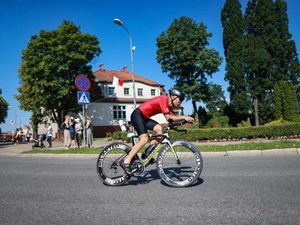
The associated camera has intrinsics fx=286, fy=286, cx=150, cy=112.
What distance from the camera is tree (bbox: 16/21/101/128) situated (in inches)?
1478

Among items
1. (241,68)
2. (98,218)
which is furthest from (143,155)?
(241,68)

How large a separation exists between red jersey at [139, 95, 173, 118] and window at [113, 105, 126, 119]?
4531 cm

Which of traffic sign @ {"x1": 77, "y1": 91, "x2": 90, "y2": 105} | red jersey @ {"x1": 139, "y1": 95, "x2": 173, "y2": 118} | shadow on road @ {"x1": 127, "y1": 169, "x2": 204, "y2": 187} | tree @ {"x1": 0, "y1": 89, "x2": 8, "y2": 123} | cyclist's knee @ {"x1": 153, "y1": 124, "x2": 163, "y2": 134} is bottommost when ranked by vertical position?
shadow on road @ {"x1": 127, "y1": 169, "x2": 204, "y2": 187}

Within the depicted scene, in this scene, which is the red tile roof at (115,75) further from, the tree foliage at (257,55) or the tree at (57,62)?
the tree foliage at (257,55)

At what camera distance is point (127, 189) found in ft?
16.8

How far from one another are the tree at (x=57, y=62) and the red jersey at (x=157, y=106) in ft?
111

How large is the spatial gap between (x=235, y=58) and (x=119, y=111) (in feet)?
70.6

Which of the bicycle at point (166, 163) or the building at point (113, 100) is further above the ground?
the building at point (113, 100)

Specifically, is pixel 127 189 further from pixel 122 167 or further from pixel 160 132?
pixel 160 132

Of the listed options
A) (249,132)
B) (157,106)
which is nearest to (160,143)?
(157,106)

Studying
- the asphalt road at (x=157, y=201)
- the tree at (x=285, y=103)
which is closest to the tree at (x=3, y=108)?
the tree at (x=285, y=103)

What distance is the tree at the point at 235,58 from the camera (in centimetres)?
4339

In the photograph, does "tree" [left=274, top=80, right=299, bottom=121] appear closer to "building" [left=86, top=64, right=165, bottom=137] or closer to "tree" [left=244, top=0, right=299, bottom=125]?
"tree" [left=244, top=0, right=299, bottom=125]

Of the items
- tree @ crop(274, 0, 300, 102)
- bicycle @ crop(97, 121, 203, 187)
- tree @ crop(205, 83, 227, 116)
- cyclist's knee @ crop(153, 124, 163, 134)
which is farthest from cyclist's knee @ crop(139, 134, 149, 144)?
tree @ crop(274, 0, 300, 102)
